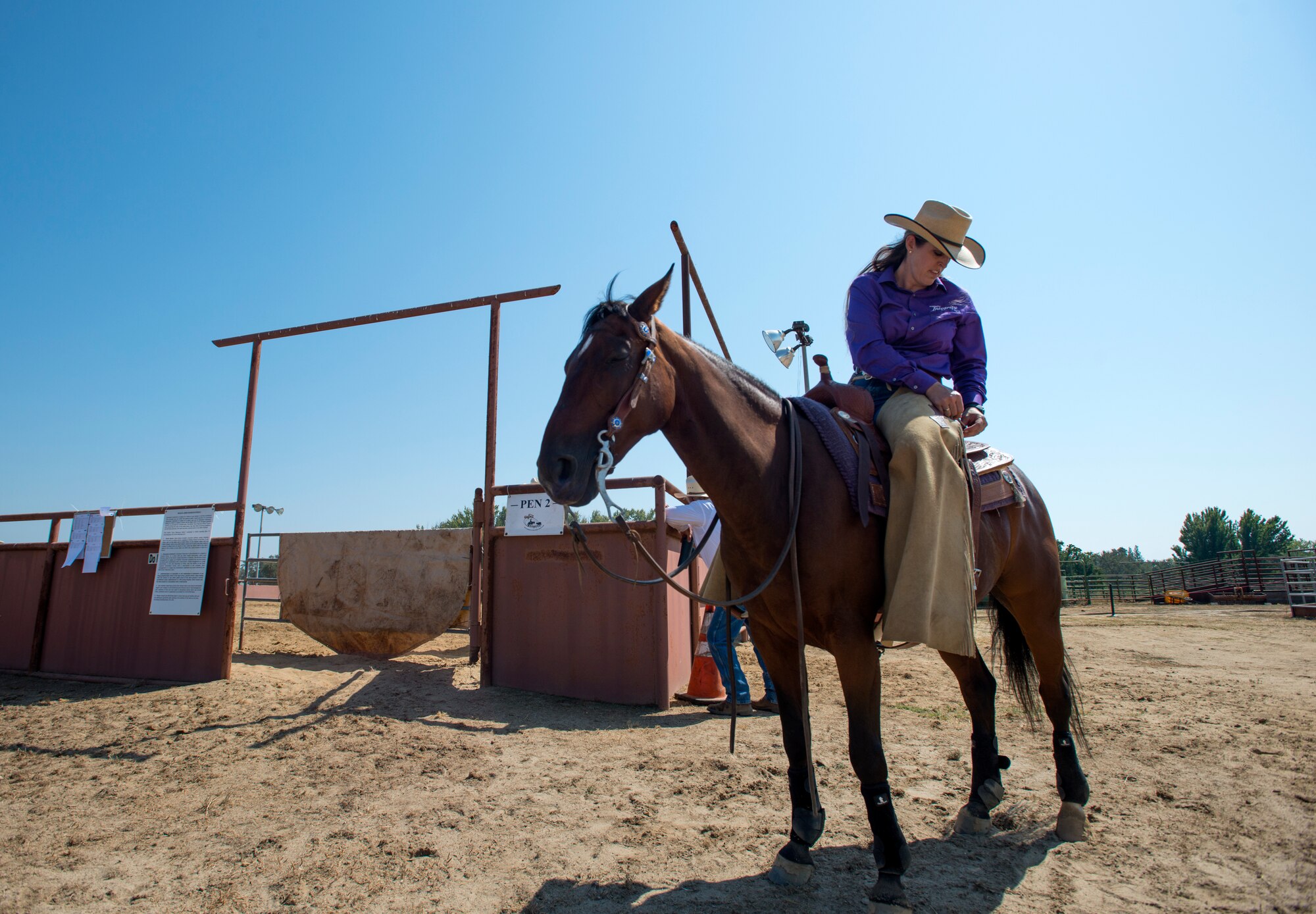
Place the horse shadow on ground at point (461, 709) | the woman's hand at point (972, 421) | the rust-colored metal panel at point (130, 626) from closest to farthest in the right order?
1. the woman's hand at point (972, 421)
2. the horse shadow on ground at point (461, 709)
3. the rust-colored metal panel at point (130, 626)

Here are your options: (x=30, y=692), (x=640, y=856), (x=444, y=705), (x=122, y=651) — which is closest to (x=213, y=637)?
Answer: (x=122, y=651)

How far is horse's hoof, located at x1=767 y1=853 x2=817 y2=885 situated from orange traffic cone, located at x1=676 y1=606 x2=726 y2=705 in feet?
10.4

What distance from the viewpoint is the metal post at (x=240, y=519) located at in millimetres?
6633

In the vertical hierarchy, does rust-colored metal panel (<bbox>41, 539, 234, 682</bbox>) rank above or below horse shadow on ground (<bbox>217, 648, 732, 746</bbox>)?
above

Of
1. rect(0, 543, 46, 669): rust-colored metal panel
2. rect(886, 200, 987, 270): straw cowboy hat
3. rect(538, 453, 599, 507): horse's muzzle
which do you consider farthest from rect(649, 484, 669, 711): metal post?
rect(0, 543, 46, 669): rust-colored metal panel

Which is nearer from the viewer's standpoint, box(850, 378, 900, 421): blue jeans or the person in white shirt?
box(850, 378, 900, 421): blue jeans

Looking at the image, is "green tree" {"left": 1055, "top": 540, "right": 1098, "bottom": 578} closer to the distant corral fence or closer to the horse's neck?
the distant corral fence

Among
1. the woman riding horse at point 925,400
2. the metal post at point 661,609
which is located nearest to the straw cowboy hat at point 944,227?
the woman riding horse at point 925,400

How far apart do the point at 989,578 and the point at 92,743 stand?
20.4ft

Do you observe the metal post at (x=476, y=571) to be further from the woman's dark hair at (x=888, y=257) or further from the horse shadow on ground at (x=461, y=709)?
the woman's dark hair at (x=888, y=257)

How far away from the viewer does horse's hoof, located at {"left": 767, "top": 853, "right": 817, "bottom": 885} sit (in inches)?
100

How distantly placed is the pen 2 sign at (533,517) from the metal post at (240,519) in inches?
115

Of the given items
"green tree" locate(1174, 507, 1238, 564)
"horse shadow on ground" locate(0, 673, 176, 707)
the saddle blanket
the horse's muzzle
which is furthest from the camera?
"green tree" locate(1174, 507, 1238, 564)

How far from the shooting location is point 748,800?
3.47m
